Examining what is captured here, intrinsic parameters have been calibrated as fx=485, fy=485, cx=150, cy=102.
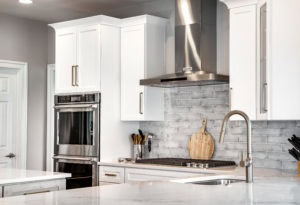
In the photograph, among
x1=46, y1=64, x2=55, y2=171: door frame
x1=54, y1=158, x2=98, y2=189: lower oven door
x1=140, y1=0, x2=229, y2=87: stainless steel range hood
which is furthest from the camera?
x1=46, y1=64, x2=55, y2=171: door frame

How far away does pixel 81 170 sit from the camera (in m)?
5.31

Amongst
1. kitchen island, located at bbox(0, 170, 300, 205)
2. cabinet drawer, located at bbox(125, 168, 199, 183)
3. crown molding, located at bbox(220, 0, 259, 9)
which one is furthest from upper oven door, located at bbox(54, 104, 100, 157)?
kitchen island, located at bbox(0, 170, 300, 205)

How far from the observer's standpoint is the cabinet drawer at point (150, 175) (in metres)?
4.44

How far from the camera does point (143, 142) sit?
5.45 metres

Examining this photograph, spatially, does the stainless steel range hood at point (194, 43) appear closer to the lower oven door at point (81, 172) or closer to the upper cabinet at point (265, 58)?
the upper cabinet at point (265, 58)

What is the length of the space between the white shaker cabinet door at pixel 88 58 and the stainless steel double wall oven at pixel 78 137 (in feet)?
0.44

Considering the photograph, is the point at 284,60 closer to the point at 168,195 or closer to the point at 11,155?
the point at 168,195

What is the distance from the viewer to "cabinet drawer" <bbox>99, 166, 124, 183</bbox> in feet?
16.3

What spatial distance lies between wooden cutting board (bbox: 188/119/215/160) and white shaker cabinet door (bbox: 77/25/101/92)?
1175mm

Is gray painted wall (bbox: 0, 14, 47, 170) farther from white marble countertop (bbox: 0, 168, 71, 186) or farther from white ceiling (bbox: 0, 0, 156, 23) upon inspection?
white marble countertop (bbox: 0, 168, 71, 186)

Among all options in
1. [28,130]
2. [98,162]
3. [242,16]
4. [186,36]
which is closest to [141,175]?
[98,162]

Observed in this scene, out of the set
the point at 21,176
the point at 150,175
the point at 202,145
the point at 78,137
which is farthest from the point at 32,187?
the point at 202,145

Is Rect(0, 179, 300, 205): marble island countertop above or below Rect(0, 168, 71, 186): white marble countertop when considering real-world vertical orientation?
above

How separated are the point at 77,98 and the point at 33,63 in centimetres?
134
